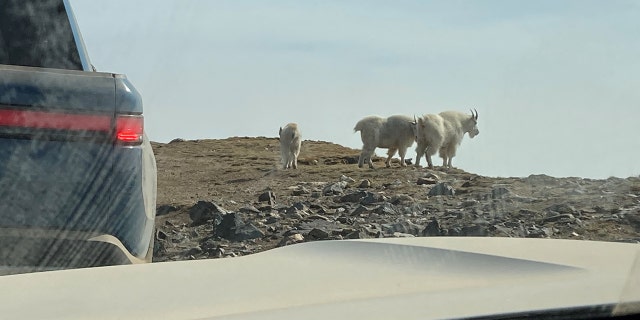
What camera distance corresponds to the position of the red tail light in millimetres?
3244

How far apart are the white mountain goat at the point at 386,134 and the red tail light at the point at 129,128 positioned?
1981 centimetres

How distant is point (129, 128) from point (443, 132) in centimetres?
2063

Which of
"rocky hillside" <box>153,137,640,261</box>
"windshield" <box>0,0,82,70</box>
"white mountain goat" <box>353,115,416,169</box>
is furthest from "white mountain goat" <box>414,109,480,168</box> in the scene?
"windshield" <box>0,0,82,70</box>

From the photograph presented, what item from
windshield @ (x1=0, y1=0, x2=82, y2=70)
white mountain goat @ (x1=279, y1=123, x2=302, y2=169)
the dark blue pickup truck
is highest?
windshield @ (x1=0, y1=0, x2=82, y2=70)

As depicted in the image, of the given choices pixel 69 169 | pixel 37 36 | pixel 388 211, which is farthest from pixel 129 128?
pixel 388 211

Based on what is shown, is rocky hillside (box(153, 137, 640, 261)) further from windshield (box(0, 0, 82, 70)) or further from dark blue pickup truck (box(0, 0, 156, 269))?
dark blue pickup truck (box(0, 0, 156, 269))

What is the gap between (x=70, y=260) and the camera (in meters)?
3.15

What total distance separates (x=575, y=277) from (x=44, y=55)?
2920mm

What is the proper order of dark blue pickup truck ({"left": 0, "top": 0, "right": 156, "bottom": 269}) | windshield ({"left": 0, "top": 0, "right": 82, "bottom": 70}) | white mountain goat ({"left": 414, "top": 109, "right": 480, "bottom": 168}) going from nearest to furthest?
dark blue pickup truck ({"left": 0, "top": 0, "right": 156, "bottom": 269}) → windshield ({"left": 0, "top": 0, "right": 82, "bottom": 70}) → white mountain goat ({"left": 414, "top": 109, "right": 480, "bottom": 168})

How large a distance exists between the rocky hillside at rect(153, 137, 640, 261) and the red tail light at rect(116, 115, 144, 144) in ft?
12.8

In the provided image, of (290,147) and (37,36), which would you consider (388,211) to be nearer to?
(37,36)

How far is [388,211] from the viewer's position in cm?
953

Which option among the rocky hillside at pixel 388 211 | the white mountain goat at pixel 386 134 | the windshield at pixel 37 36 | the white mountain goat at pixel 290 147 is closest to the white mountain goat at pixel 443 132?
the white mountain goat at pixel 386 134

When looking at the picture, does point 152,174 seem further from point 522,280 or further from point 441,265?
point 522,280
